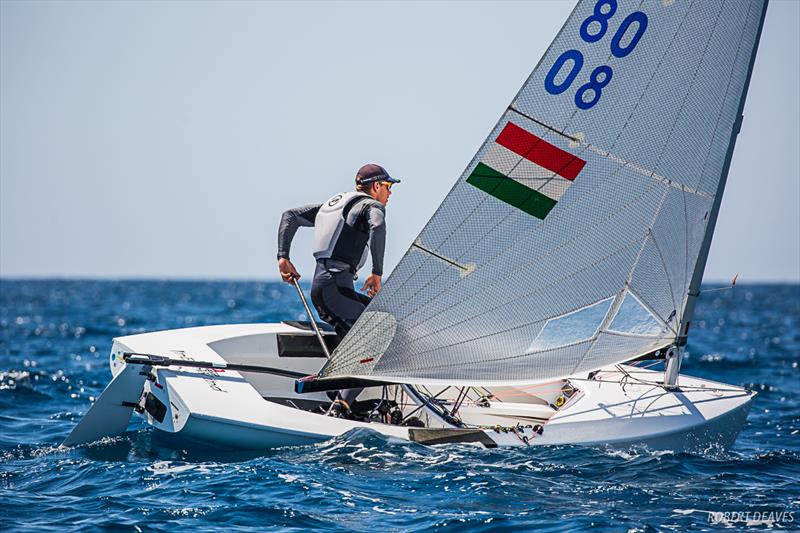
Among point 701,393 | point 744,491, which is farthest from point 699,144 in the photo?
point 744,491

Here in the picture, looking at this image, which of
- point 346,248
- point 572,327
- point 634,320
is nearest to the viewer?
point 572,327

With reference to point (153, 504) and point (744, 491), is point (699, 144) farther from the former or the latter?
point (153, 504)

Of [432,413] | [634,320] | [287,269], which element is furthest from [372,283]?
[634,320]

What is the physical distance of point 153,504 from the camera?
4.98 m

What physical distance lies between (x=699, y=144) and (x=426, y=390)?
2795mm

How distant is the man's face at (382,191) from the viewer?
6633 mm

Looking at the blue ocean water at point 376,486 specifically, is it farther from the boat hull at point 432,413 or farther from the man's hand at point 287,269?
the man's hand at point 287,269

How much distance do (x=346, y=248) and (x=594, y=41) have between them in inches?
87.2

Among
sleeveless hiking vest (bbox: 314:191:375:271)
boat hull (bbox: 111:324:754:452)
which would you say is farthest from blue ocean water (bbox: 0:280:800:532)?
sleeveless hiking vest (bbox: 314:191:375:271)

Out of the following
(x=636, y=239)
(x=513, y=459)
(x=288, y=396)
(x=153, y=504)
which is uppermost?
(x=636, y=239)

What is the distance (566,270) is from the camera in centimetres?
618

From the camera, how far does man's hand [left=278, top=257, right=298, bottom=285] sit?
6953 mm

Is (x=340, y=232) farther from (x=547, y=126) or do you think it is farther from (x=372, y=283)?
(x=547, y=126)

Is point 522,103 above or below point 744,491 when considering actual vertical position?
above
